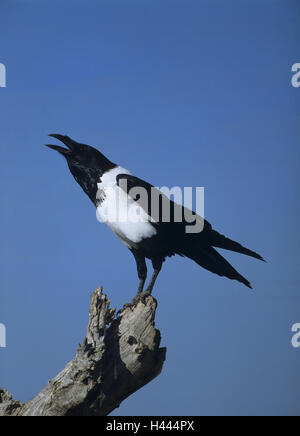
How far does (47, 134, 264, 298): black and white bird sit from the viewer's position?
3166 millimetres

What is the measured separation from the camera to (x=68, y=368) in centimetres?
271

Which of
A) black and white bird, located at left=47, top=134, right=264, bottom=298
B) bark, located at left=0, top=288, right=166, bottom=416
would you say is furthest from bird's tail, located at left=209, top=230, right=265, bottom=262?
bark, located at left=0, top=288, right=166, bottom=416

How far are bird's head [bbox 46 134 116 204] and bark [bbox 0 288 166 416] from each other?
877 millimetres

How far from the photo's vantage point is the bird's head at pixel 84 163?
10.8 feet

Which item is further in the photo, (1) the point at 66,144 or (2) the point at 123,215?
(1) the point at 66,144

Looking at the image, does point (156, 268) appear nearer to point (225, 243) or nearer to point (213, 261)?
point (213, 261)

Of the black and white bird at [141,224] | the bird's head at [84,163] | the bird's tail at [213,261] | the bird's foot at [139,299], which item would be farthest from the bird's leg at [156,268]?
the bird's head at [84,163]

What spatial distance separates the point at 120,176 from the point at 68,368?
132 cm

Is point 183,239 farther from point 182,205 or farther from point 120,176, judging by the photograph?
point 120,176

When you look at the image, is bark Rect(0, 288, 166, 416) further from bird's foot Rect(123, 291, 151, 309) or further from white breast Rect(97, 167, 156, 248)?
white breast Rect(97, 167, 156, 248)

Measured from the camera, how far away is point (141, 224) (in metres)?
3.14

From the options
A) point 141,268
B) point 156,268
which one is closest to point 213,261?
point 156,268

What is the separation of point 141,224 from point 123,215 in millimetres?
136

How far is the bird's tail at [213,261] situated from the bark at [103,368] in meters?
0.63
